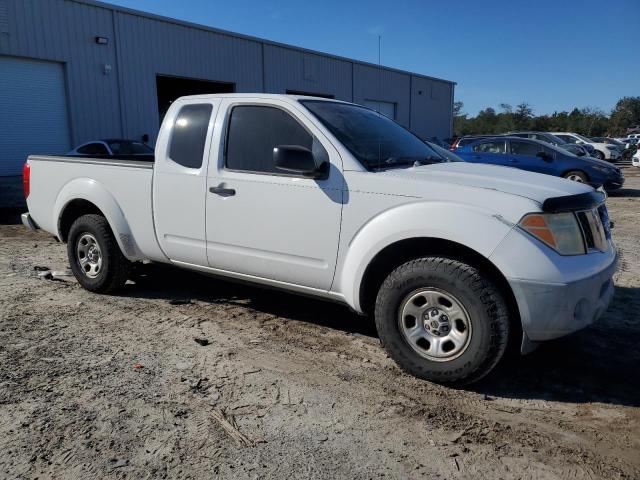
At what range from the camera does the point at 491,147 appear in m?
13.7

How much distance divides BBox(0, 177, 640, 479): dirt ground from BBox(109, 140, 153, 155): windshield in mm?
9577

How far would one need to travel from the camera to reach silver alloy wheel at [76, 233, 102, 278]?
5.47 m

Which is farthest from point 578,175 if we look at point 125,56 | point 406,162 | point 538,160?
point 125,56

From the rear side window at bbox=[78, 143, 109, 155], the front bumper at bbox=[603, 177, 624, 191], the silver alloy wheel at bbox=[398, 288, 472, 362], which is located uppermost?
the rear side window at bbox=[78, 143, 109, 155]

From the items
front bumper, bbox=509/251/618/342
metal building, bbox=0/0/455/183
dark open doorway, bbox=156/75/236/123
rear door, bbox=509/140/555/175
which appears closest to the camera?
front bumper, bbox=509/251/618/342

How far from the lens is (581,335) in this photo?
4.46 meters

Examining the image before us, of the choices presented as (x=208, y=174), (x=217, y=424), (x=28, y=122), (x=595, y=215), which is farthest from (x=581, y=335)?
(x=28, y=122)

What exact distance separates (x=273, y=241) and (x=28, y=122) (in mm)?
15364

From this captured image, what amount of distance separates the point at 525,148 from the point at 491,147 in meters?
0.83

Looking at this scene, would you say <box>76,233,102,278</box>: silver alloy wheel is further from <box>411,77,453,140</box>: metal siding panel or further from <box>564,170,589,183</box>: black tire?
<box>411,77,453,140</box>: metal siding panel

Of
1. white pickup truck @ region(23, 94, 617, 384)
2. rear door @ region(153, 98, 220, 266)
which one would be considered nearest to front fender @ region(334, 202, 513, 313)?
white pickup truck @ region(23, 94, 617, 384)

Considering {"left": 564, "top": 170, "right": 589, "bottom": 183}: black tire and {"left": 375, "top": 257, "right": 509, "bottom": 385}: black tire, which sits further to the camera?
{"left": 564, "top": 170, "right": 589, "bottom": 183}: black tire

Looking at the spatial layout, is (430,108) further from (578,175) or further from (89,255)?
(89,255)

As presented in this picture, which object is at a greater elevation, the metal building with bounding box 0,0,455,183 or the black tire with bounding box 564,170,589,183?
the metal building with bounding box 0,0,455,183
